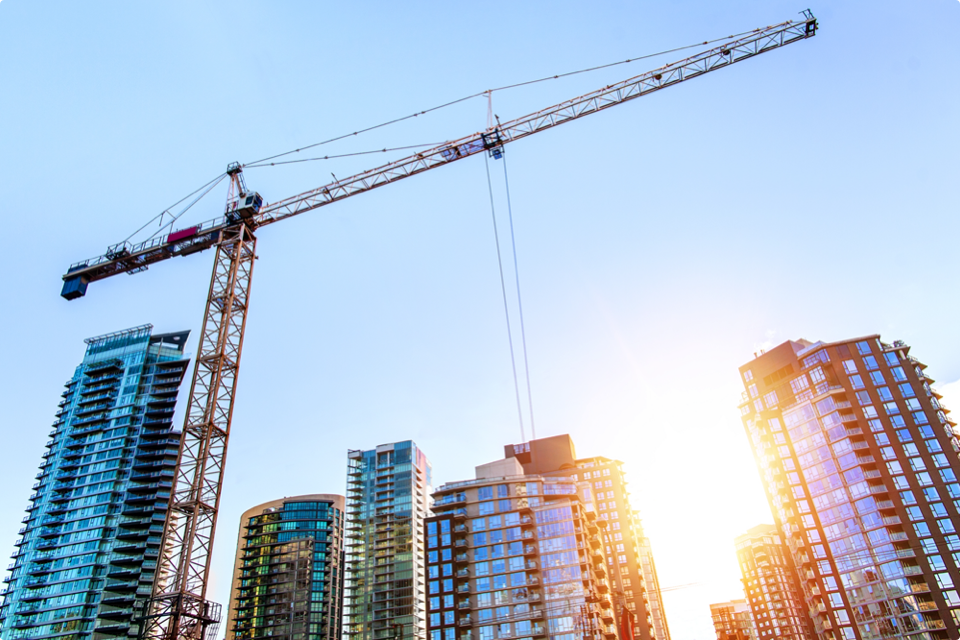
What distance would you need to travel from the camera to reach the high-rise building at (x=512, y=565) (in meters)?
79.7

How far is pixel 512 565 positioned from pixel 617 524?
48.3 metres

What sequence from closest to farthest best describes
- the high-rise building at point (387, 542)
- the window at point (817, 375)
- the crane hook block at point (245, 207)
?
the crane hook block at point (245, 207) → the window at point (817, 375) → the high-rise building at point (387, 542)

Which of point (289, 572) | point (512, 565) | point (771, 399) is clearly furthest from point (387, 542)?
point (771, 399)

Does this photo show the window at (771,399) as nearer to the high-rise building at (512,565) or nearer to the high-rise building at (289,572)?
the high-rise building at (512,565)

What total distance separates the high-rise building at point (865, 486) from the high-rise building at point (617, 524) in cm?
3163

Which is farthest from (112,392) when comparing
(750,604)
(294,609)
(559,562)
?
(750,604)

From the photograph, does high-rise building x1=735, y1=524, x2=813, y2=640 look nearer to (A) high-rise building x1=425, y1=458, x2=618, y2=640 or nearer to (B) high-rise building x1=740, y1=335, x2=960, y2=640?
(B) high-rise building x1=740, y1=335, x2=960, y2=640

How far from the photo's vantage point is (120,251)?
57.8 metres

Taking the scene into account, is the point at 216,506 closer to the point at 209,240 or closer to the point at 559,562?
the point at 209,240

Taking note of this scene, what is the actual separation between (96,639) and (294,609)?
40522 millimetres

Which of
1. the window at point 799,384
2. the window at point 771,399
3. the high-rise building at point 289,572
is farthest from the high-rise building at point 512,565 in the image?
the high-rise building at point 289,572

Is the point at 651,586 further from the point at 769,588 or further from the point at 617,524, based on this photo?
the point at 769,588

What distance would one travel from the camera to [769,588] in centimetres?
17212

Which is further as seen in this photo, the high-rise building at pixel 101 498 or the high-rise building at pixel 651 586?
the high-rise building at pixel 651 586
